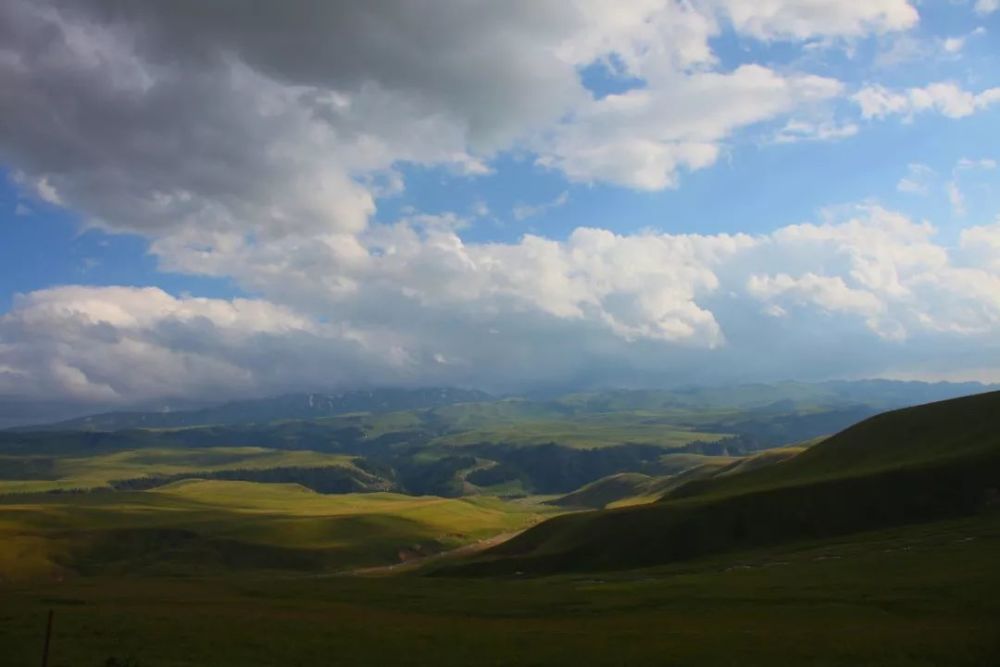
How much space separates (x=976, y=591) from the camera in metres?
54.8

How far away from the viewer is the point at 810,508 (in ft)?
392

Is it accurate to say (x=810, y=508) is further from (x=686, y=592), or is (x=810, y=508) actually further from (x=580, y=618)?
(x=580, y=618)

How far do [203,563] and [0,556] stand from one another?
45265 millimetres

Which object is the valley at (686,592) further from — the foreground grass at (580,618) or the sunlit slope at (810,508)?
the sunlit slope at (810,508)

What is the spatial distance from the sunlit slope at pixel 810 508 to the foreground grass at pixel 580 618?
24.0 metres

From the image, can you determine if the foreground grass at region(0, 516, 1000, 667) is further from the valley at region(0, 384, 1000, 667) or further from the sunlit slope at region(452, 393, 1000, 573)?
the sunlit slope at region(452, 393, 1000, 573)

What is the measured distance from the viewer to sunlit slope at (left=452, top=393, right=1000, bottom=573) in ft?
373

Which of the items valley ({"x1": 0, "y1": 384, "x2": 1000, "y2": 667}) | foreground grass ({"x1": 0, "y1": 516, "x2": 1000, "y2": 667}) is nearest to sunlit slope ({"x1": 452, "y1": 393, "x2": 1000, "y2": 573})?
valley ({"x1": 0, "y1": 384, "x2": 1000, "y2": 667})

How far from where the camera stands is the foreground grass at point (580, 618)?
40500 mm

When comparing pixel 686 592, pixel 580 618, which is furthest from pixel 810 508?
pixel 580 618

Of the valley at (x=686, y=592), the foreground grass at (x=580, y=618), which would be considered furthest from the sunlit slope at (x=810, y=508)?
the foreground grass at (x=580, y=618)

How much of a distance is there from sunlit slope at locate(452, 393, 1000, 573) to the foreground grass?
78.7 ft

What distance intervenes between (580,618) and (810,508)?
A: 248 feet

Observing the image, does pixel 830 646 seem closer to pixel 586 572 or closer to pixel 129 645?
pixel 129 645
